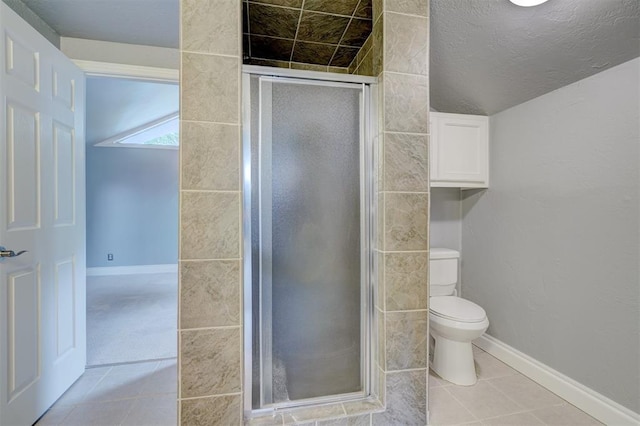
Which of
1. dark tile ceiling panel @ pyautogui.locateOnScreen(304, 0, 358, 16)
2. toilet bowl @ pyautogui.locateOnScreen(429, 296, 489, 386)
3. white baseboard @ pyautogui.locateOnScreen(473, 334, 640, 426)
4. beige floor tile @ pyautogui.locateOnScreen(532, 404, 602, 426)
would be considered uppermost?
dark tile ceiling panel @ pyautogui.locateOnScreen(304, 0, 358, 16)

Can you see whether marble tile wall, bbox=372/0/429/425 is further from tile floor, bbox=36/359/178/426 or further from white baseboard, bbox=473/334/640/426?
tile floor, bbox=36/359/178/426

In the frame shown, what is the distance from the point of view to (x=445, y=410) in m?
1.62

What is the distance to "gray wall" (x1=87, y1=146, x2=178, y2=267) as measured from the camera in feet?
16.1

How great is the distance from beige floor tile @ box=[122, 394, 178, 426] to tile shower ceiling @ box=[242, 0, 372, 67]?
2200 millimetres

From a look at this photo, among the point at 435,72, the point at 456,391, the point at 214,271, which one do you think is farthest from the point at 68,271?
the point at 435,72

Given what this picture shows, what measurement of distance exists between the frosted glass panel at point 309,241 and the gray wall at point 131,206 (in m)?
4.56

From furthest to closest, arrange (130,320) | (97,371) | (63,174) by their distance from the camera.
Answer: (130,320), (97,371), (63,174)

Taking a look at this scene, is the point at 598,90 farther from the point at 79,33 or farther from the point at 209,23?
the point at 79,33

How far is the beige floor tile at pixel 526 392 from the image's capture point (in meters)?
1.69

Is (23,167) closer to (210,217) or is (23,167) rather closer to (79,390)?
(210,217)

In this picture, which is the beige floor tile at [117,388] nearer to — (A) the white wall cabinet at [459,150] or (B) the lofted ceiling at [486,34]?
(B) the lofted ceiling at [486,34]

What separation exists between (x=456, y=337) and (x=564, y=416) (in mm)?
622

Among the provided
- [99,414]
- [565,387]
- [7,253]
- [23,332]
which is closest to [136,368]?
[99,414]

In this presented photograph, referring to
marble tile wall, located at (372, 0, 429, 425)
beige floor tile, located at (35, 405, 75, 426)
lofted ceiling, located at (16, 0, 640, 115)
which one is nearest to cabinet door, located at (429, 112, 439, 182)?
lofted ceiling, located at (16, 0, 640, 115)
